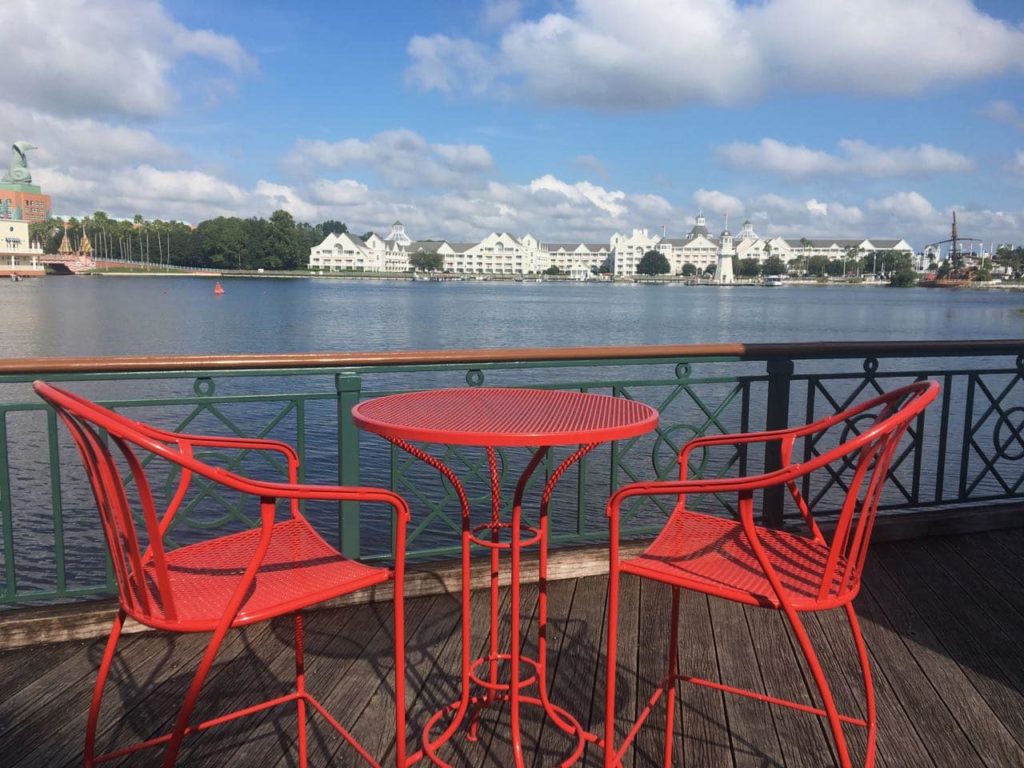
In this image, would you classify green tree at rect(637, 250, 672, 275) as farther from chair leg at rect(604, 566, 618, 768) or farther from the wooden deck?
chair leg at rect(604, 566, 618, 768)

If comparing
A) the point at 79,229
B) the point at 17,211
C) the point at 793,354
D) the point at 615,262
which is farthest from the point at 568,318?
the point at 615,262

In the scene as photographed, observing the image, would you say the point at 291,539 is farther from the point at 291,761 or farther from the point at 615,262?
the point at 615,262

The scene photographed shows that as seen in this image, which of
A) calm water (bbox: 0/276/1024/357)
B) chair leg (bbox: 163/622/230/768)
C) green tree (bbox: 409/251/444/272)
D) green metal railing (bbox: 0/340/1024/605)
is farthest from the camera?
green tree (bbox: 409/251/444/272)

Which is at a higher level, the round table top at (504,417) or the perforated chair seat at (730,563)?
the round table top at (504,417)

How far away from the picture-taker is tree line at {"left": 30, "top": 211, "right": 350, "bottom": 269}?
11025cm

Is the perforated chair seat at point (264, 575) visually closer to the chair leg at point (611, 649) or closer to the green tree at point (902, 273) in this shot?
the chair leg at point (611, 649)

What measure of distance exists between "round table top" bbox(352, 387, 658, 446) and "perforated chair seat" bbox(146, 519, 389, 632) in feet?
1.00

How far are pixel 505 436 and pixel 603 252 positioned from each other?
573 feet

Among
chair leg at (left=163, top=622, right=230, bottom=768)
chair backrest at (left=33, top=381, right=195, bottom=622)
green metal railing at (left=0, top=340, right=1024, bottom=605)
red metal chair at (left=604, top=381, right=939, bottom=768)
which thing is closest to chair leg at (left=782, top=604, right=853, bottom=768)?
red metal chair at (left=604, top=381, right=939, bottom=768)

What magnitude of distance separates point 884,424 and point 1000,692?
1.34 meters

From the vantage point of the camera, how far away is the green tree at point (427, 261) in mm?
154375

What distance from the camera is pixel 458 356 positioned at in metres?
2.96

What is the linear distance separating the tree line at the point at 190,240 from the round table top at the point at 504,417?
113956mm

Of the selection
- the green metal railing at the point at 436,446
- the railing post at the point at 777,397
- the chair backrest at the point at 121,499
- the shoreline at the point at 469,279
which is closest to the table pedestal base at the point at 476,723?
the chair backrest at the point at 121,499
